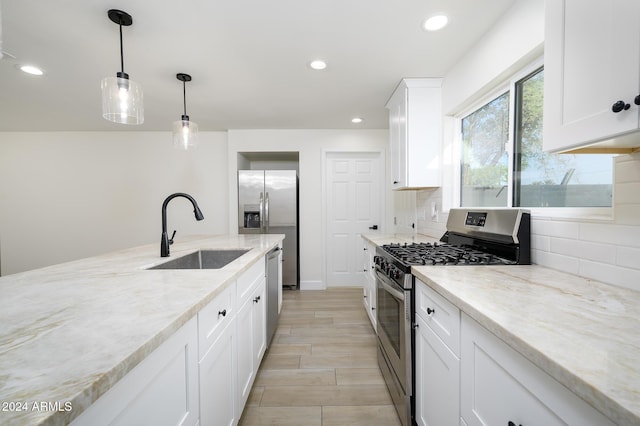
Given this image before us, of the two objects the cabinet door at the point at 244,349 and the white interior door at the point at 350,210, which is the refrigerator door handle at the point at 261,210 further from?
the cabinet door at the point at 244,349

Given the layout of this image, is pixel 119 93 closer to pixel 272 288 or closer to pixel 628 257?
pixel 272 288

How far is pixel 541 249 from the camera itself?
1313 mm

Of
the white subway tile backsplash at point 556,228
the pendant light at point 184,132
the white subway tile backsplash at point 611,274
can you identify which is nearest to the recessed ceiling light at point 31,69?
the pendant light at point 184,132

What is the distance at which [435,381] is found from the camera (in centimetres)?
111

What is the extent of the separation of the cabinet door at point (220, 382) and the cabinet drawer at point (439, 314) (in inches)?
37.2

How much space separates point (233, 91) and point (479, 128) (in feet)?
7.72

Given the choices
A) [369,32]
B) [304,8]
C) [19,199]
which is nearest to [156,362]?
[304,8]

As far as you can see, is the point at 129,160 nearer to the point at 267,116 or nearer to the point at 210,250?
the point at 267,116

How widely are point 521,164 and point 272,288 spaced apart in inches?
82.5

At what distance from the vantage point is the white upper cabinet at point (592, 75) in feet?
2.23

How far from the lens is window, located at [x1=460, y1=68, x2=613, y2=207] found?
1.19 metres

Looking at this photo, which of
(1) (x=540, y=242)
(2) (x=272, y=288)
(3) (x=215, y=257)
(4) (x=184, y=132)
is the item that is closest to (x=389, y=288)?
(1) (x=540, y=242)

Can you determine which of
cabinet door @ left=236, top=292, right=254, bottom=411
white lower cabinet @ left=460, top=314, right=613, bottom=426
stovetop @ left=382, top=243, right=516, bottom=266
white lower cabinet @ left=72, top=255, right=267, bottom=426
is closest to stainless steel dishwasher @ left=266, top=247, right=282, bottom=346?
white lower cabinet @ left=72, top=255, right=267, bottom=426

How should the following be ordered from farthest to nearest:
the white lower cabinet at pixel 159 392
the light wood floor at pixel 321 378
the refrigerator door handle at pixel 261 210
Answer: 1. the refrigerator door handle at pixel 261 210
2. the light wood floor at pixel 321 378
3. the white lower cabinet at pixel 159 392
